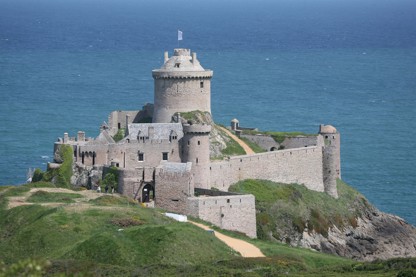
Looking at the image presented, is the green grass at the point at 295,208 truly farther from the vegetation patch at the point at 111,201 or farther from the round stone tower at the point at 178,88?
the vegetation patch at the point at 111,201

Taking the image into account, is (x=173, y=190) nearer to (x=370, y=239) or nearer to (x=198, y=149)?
(x=198, y=149)

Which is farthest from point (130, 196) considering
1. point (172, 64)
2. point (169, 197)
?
point (172, 64)

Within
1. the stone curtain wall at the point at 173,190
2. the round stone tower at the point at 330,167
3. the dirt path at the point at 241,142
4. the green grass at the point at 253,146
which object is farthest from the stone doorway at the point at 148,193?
the round stone tower at the point at 330,167

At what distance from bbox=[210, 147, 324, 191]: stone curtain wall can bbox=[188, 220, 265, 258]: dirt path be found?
871 centimetres

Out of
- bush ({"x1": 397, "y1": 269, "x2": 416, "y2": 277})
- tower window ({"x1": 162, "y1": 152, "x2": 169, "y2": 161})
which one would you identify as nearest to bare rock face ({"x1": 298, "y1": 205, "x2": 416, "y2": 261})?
tower window ({"x1": 162, "y1": 152, "x2": 169, "y2": 161})

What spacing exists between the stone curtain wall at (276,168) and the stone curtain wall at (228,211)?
3987 millimetres

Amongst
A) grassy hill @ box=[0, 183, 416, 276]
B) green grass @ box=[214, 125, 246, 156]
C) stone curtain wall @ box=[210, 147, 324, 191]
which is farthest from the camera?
green grass @ box=[214, 125, 246, 156]

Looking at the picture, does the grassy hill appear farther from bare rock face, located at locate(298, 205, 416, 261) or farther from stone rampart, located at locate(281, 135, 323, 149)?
stone rampart, located at locate(281, 135, 323, 149)

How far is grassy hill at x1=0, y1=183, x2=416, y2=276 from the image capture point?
6094cm

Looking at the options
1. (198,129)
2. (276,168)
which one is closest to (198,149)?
(198,129)

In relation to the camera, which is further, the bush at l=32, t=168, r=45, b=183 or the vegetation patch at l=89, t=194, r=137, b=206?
the bush at l=32, t=168, r=45, b=183

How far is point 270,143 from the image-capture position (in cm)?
9550

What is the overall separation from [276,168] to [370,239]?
7697 mm

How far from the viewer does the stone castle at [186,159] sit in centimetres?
7775
